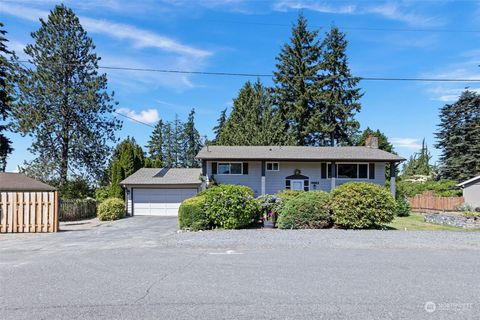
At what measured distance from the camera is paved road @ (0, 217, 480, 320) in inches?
184

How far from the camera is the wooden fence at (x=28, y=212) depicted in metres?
14.5

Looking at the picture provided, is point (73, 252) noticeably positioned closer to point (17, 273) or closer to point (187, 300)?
point (17, 273)

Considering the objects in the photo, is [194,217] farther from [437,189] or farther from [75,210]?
[437,189]

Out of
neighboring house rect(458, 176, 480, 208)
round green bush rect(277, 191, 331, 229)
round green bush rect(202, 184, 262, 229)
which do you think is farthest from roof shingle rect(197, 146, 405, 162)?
round green bush rect(277, 191, 331, 229)

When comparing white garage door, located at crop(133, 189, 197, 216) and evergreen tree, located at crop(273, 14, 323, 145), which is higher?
evergreen tree, located at crop(273, 14, 323, 145)

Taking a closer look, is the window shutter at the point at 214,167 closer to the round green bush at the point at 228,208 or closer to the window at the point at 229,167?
the window at the point at 229,167

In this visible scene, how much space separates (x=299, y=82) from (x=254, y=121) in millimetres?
6862

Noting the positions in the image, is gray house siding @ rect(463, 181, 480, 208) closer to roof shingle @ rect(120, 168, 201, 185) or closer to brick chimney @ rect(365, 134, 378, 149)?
brick chimney @ rect(365, 134, 378, 149)

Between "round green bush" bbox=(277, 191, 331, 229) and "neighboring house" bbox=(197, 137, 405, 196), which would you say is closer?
"round green bush" bbox=(277, 191, 331, 229)

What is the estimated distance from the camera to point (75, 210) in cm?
2362

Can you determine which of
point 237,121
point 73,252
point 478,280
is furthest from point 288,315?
point 237,121

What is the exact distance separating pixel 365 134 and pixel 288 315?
41.4 m

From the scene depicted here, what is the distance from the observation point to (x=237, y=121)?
42531mm

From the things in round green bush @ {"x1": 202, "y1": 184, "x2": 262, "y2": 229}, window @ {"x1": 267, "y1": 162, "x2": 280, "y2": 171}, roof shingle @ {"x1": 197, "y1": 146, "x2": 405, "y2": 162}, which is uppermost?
roof shingle @ {"x1": 197, "y1": 146, "x2": 405, "y2": 162}
